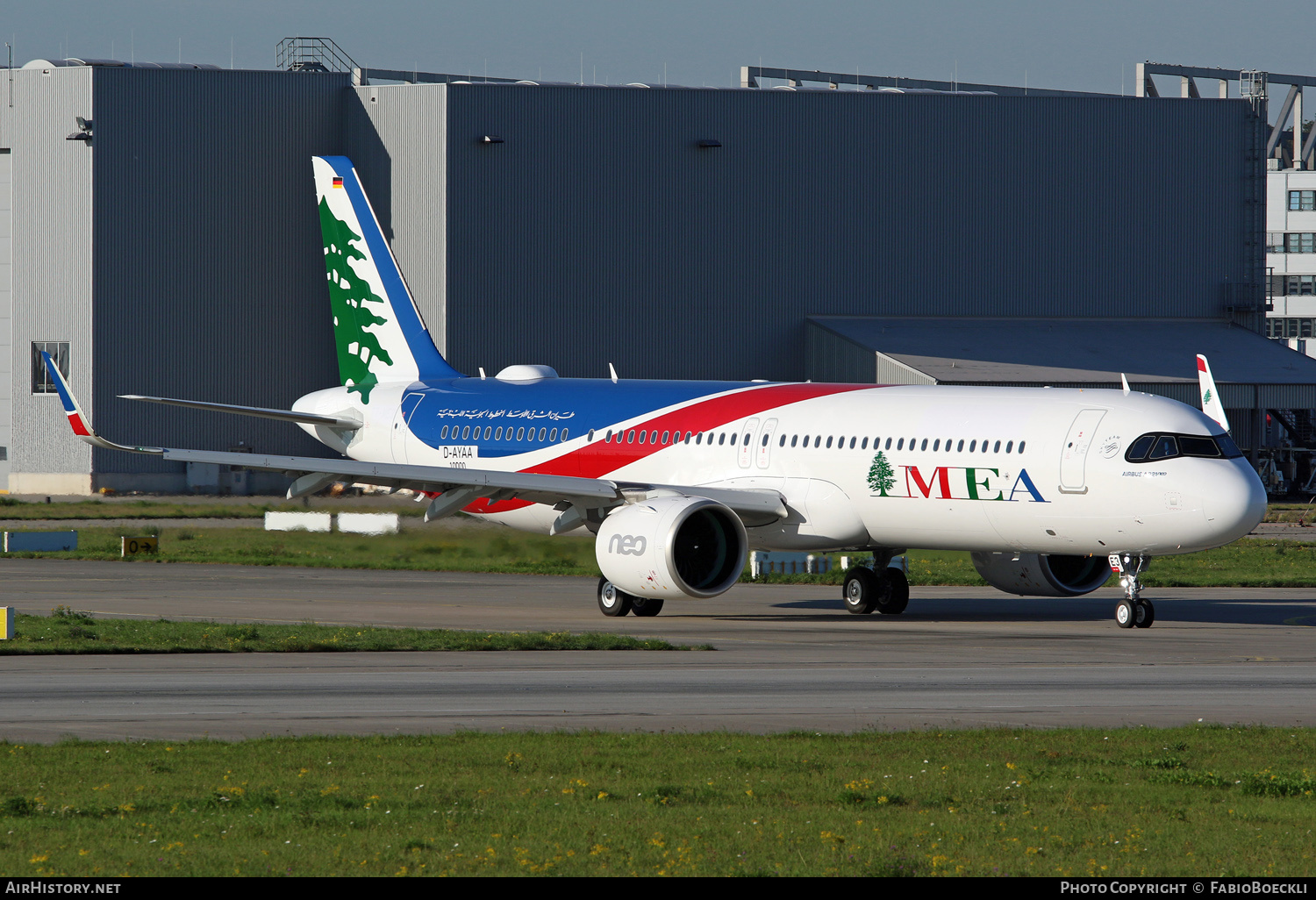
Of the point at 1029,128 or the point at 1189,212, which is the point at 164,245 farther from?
the point at 1189,212

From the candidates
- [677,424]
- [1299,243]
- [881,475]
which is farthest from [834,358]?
[1299,243]

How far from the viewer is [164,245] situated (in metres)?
76.3

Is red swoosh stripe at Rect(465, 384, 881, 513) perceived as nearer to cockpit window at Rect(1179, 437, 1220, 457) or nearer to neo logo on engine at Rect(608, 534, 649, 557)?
neo logo on engine at Rect(608, 534, 649, 557)

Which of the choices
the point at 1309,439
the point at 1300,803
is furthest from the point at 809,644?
the point at 1309,439

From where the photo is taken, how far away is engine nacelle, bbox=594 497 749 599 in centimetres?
3052

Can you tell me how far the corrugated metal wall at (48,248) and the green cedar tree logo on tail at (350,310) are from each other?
119ft

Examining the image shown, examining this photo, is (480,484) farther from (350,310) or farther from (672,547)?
(350,310)

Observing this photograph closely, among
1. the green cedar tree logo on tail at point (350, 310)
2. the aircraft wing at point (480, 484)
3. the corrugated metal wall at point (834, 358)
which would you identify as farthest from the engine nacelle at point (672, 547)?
the corrugated metal wall at point (834, 358)

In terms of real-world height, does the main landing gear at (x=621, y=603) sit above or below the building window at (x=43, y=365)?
below

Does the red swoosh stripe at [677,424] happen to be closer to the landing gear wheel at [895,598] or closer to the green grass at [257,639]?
the landing gear wheel at [895,598]

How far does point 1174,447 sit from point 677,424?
31.8 feet

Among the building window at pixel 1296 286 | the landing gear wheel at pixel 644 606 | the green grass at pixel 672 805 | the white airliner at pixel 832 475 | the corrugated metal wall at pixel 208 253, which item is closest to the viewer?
the green grass at pixel 672 805

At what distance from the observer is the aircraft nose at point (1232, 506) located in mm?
28484

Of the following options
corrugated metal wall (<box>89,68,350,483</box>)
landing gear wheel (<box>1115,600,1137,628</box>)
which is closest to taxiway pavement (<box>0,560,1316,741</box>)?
landing gear wheel (<box>1115,600,1137,628</box>)
